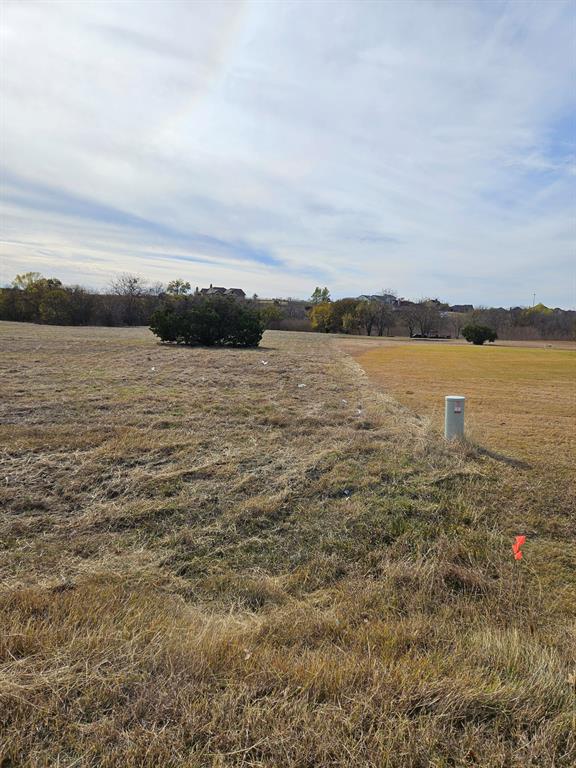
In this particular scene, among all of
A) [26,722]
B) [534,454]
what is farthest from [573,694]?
[534,454]

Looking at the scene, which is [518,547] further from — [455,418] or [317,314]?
[317,314]

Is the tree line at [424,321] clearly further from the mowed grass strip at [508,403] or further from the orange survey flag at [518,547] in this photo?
the orange survey flag at [518,547]

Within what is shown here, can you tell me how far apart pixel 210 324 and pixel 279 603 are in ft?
66.7

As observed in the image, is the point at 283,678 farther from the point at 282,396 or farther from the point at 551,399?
the point at 551,399

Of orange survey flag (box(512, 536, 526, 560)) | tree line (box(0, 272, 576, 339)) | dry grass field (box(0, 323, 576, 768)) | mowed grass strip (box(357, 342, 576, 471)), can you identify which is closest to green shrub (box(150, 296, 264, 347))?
mowed grass strip (box(357, 342, 576, 471))

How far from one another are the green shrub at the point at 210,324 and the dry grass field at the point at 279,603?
16.7 m

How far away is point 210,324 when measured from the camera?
2192cm

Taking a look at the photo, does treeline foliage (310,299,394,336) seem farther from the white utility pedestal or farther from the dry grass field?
the dry grass field

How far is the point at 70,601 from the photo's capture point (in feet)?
7.73

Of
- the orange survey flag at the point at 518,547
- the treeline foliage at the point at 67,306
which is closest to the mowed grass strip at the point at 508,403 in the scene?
the orange survey flag at the point at 518,547

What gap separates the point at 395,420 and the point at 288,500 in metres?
3.62

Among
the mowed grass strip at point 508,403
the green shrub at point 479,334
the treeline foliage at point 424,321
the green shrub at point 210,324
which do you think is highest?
the treeline foliage at point 424,321

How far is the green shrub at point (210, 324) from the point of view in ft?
72.1

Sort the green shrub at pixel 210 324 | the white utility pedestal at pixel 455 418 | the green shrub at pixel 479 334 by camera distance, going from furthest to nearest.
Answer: the green shrub at pixel 479 334
the green shrub at pixel 210 324
the white utility pedestal at pixel 455 418
